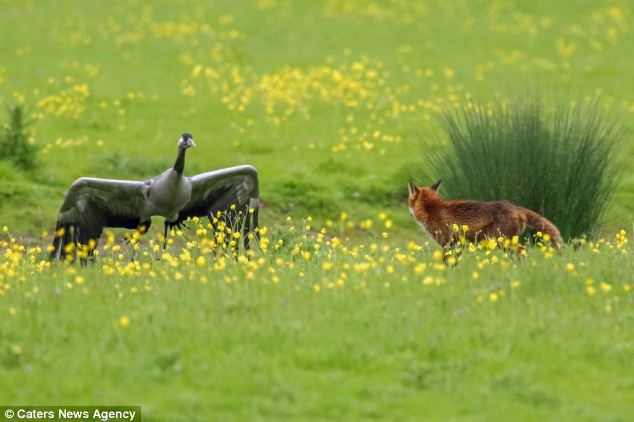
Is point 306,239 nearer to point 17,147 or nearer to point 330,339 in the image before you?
point 330,339

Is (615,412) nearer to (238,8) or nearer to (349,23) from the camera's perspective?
(349,23)

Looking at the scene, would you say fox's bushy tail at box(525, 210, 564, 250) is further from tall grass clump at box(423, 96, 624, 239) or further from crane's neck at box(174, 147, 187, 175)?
crane's neck at box(174, 147, 187, 175)

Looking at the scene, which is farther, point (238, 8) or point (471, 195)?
point (238, 8)

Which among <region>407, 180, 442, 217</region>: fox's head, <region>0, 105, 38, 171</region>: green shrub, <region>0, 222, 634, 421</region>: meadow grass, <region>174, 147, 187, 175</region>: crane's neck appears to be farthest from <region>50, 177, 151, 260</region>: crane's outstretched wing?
<region>0, 105, 38, 171</region>: green shrub

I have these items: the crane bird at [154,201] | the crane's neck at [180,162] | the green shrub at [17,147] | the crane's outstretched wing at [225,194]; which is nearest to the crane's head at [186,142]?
the crane bird at [154,201]

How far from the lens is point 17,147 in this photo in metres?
19.6

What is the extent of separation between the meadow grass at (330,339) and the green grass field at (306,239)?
2cm

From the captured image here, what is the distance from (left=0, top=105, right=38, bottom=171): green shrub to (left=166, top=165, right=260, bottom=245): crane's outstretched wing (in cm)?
742

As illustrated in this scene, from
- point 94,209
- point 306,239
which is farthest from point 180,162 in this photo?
point 306,239

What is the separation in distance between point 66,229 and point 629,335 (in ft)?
19.4

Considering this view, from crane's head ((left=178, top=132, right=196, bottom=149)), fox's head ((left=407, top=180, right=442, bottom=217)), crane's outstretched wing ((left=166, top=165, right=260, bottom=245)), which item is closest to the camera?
crane's head ((left=178, top=132, right=196, bottom=149))

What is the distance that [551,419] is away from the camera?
7594 millimetres

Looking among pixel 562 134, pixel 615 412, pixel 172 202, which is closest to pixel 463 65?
pixel 562 134

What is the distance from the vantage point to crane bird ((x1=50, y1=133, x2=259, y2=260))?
1195 cm
